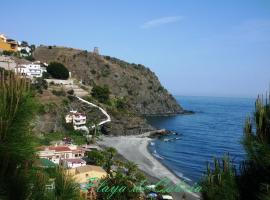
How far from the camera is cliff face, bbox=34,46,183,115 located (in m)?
117

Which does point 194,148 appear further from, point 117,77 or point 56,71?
point 117,77

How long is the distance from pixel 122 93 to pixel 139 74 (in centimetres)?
1669

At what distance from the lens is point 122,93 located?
388 feet

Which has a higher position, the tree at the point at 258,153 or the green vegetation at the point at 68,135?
the tree at the point at 258,153

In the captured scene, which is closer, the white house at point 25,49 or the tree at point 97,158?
the tree at point 97,158

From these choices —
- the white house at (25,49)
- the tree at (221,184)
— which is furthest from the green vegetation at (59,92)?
the tree at (221,184)

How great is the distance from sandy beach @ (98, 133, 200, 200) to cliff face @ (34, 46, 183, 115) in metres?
41.6

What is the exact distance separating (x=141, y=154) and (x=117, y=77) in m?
65.1

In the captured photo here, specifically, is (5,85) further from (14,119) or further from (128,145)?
(128,145)

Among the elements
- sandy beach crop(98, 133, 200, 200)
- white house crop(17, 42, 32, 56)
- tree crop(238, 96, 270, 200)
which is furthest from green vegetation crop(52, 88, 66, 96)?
tree crop(238, 96, 270, 200)

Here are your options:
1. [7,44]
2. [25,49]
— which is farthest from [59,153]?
[25,49]

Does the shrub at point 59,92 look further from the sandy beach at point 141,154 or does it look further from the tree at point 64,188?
the tree at point 64,188

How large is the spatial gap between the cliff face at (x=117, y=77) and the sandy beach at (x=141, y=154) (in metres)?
41.6

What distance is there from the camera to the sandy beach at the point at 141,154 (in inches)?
1823
